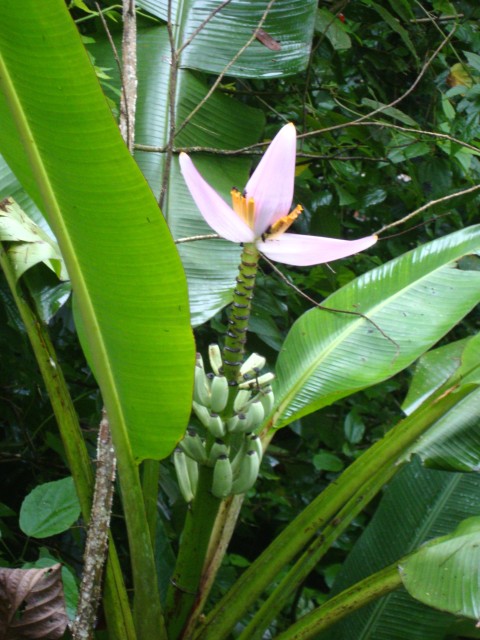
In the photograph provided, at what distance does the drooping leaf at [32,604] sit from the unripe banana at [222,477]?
0.19 meters

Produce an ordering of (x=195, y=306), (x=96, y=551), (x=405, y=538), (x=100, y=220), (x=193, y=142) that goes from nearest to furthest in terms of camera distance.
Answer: (x=100, y=220) < (x=96, y=551) < (x=195, y=306) < (x=405, y=538) < (x=193, y=142)

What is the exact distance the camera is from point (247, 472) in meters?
0.80

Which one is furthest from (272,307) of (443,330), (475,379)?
(475,379)

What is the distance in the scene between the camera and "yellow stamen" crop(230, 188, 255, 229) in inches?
26.5

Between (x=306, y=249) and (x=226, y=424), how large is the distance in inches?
8.9

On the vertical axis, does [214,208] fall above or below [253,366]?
above

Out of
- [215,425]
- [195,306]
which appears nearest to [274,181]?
[215,425]

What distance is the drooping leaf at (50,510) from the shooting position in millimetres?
758

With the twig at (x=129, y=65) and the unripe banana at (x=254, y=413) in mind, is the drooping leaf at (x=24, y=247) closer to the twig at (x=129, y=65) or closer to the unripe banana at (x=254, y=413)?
the twig at (x=129, y=65)

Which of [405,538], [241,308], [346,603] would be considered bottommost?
[405,538]

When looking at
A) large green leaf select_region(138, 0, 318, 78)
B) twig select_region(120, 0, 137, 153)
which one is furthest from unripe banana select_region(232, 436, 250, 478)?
large green leaf select_region(138, 0, 318, 78)

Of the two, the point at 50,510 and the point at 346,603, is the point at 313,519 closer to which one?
the point at 346,603

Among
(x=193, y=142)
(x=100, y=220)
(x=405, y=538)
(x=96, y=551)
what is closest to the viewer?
(x=100, y=220)

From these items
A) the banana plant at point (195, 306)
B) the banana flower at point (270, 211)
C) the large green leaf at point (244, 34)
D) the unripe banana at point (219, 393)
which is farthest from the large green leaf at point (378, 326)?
the large green leaf at point (244, 34)
